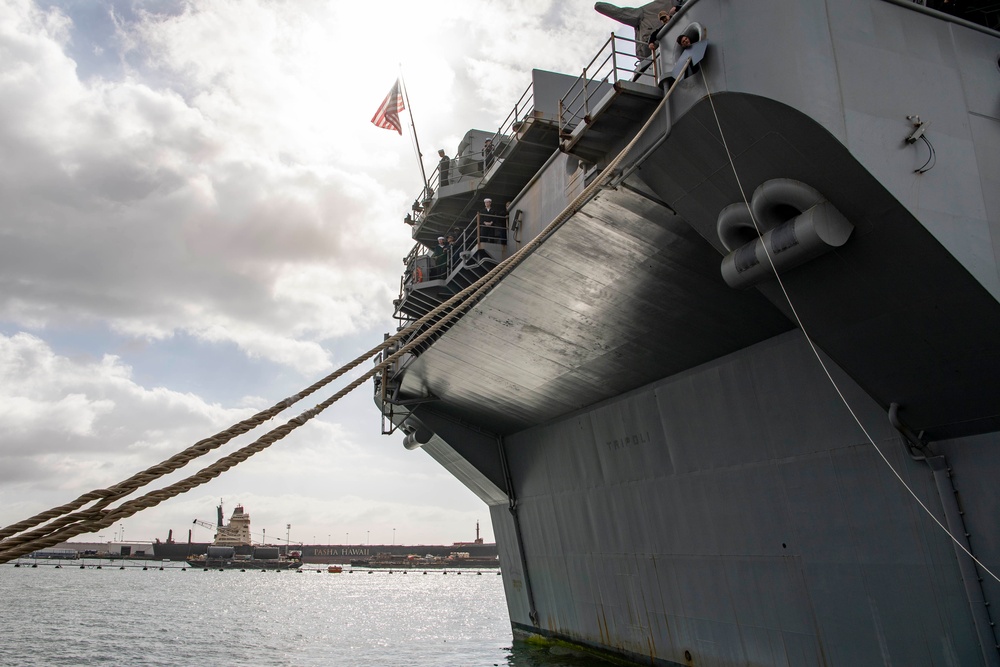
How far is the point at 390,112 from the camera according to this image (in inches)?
558

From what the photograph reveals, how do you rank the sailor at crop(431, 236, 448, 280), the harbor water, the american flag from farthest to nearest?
the harbor water → the american flag → the sailor at crop(431, 236, 448, 280)

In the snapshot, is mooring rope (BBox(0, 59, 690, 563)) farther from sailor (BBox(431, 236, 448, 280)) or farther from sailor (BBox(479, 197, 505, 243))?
sailor (BBox(431, 236, 448, 280))

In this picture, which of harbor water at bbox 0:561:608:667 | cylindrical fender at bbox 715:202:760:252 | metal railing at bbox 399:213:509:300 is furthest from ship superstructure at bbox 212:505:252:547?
cylindrical fender at bbox 715:202:760:252

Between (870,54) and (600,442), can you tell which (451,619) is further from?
(870,54)

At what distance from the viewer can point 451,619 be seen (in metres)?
28.1

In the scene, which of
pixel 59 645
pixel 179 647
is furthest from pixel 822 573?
pixel 59 645

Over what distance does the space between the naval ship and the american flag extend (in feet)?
8.27

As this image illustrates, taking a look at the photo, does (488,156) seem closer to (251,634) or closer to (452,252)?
(452,252)

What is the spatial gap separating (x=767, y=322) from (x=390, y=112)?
934 centimetres

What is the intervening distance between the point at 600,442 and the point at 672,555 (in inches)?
90.4

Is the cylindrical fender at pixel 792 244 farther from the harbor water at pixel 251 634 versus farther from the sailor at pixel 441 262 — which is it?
the harbor water at pixel 251 634

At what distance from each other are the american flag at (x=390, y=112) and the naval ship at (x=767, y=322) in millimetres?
2522

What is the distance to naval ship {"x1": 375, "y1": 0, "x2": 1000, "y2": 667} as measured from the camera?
5375 mm

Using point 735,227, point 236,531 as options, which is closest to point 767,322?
point 735,227
